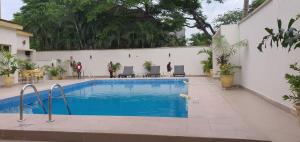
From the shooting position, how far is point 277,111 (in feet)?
21.6

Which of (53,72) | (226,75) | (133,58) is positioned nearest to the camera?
(226,75)

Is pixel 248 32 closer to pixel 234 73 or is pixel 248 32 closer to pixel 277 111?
pixel 234 73

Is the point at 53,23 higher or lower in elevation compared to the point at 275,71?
higher

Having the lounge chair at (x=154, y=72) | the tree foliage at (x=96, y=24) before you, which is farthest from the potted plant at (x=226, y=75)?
the tree foliage at (x=96, y=24)

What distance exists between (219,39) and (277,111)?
6.31 meters

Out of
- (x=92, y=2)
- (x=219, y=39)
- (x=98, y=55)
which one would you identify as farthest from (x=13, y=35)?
(x=219, y=39)

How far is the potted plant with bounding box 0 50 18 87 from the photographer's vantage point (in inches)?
571

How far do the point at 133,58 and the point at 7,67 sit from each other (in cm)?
933

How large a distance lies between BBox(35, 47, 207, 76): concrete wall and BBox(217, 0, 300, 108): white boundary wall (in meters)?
9.28

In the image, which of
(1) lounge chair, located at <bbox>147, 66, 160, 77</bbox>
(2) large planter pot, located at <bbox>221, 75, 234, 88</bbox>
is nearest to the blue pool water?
(2) large planter pot, located at <bbox>221, 75, 234, 88</bbox>

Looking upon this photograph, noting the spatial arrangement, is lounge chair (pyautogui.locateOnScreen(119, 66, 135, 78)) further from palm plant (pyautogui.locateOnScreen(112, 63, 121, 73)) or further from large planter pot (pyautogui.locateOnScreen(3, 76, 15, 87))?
large planter pot (pyautogui.locateOnScreen(3, 76, 15, 87))

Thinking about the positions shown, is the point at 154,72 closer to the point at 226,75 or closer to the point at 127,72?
the point at 127,72

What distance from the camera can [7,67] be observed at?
14758mm

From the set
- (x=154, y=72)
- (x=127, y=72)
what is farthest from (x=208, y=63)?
(x=127, y=72)
